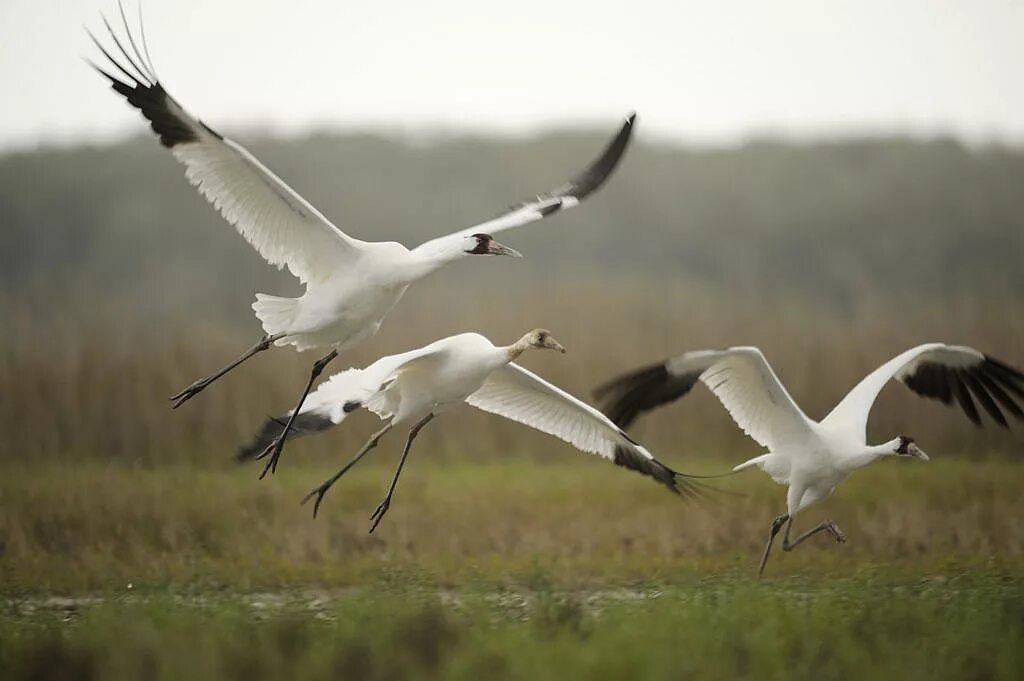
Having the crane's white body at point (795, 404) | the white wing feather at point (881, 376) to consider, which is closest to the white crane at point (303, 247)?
the crane's white body at point (795, 404)

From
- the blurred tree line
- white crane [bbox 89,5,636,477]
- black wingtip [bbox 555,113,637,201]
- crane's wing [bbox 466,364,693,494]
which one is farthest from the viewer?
the blurred tree line

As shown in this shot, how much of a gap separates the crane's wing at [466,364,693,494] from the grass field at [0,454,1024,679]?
0.74 meters

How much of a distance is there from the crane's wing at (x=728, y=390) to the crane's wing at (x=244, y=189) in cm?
178

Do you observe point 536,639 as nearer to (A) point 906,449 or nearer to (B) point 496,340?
(A) point 906,449

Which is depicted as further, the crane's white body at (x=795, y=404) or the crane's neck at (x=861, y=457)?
the crane's neck at (x=861, y=457)

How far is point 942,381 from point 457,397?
313 cm

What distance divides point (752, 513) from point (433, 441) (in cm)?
435

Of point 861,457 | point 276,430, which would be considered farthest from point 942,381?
point 276,430

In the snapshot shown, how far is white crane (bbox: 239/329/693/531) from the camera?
8.66 m

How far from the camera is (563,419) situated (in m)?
9.88

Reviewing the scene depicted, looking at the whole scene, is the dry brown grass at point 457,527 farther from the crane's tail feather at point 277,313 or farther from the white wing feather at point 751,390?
the crane's tail feather at point 277,313

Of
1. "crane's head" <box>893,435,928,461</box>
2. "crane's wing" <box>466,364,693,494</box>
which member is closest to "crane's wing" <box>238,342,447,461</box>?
"crane's wing" <box>466,364,693,494</box>

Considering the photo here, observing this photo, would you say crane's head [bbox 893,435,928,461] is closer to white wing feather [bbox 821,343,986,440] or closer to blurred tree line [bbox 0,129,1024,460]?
white wing feather [bbox 821,343,986,440]

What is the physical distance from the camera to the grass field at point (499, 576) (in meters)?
7.25
